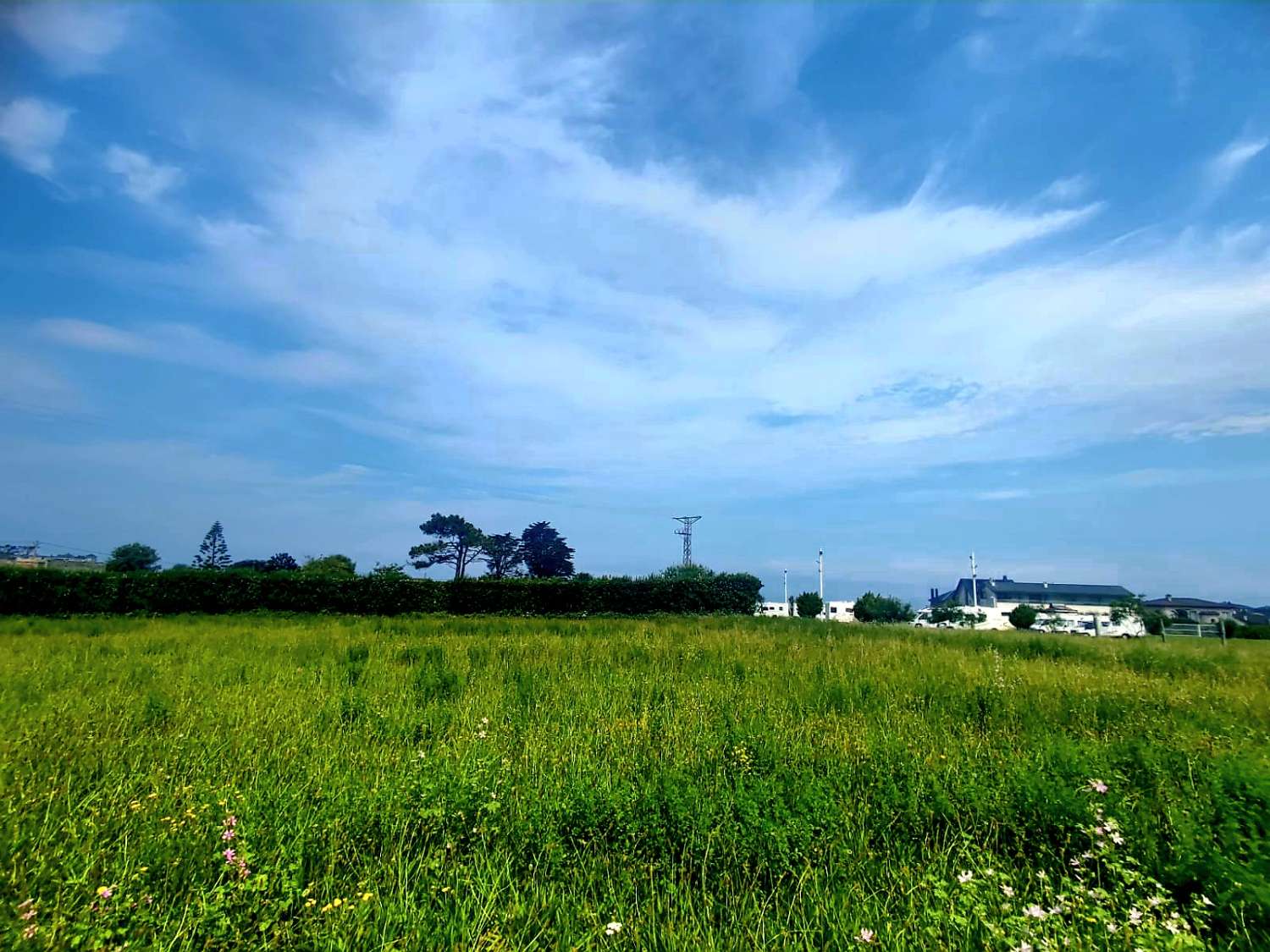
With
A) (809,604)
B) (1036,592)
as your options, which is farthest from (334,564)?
(1036,592)

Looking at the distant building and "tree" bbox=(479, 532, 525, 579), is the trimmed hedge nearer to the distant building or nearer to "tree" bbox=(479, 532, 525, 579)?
"tree" bbox=(479, 532, 525, 579)

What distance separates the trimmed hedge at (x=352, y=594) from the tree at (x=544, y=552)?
3553 cm

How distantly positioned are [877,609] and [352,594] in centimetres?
3297

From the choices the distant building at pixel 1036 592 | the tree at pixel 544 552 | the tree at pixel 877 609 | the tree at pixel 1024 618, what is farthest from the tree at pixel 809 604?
the distant building at pixel 1036 592

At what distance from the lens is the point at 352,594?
22.6 metres

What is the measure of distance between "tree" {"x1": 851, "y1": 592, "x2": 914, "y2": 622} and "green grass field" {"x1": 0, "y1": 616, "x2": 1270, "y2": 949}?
34680mm

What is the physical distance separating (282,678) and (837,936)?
24.9 ft

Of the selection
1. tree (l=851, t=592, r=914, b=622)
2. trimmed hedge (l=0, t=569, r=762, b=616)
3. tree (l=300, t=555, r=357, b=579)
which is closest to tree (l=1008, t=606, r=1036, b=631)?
tree (l=851, t=592, r=914, b=622)

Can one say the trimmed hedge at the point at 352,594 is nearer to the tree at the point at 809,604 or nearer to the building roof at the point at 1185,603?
the tree at the point at 809,604

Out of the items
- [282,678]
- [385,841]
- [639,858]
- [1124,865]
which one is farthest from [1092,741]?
[282,678]

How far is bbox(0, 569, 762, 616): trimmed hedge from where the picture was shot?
751 inches

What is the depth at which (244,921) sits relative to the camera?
9.18 feet

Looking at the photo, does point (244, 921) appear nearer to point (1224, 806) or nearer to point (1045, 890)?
point (1045, 890)

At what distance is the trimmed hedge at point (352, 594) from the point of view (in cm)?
1908
